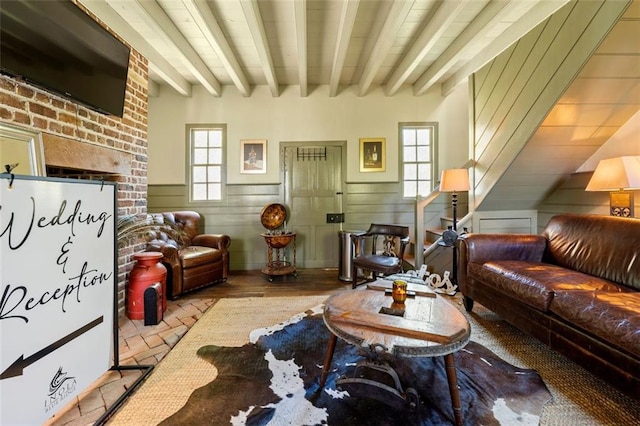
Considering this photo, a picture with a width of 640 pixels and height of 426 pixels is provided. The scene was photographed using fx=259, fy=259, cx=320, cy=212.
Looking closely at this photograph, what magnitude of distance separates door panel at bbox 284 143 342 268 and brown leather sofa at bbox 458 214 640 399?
7.07 ft

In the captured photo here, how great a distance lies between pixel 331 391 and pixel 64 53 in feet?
9.15

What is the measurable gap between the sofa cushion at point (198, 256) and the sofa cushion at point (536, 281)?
9.95 ft

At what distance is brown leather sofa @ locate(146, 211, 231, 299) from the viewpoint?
2887 mm

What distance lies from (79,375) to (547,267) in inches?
132

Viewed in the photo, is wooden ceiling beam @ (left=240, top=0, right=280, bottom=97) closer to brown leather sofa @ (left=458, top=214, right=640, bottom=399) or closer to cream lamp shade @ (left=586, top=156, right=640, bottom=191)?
A: brown leather sofa @ (left=458, top=214, right=640, bottom=399)

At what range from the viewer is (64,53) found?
5.77ft

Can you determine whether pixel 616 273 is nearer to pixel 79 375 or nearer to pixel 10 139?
pixel 79 375

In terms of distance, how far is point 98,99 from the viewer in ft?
6.84

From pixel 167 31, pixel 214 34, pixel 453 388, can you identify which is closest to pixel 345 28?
pixel 214 34

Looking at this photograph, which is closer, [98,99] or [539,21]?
[98,99]

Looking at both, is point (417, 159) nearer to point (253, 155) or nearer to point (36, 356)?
point (253, 155)

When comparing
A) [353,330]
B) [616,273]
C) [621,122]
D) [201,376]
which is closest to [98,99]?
[201,376]

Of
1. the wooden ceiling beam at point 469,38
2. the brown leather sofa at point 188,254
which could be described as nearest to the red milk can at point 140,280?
the brown leather sofa at point 188,254

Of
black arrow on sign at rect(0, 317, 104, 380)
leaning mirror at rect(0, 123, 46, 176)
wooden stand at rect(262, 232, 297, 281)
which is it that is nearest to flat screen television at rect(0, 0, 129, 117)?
leaning mirror at rect(0, 123, 46, 176)
